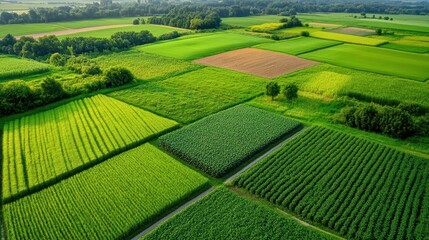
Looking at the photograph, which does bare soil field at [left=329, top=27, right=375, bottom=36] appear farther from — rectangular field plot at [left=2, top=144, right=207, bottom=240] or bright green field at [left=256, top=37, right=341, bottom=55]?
rectangular field plot at [left=2, top=144, right=207, bottom=240]

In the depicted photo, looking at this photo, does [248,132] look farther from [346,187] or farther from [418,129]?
[418,129]

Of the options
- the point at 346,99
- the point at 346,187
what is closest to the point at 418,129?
the point at 346,99

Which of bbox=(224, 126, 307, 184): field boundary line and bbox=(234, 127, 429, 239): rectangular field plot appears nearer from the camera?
bbox=(234, 127, 429, 239): rectangular field plot

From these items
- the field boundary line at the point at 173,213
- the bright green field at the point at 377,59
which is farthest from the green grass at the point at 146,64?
the field boundary line at the point at 173,213

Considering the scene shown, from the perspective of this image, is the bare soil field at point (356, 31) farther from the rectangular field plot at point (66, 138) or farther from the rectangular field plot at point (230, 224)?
the rectangular field plot at point (230, 224)

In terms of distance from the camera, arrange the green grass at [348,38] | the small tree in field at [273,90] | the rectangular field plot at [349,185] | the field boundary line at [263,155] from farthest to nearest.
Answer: the green grass at [348,38] → the small tree in field at [273,90] → the field boundary line at [263,155] → the rectangular field plot at [349,185]

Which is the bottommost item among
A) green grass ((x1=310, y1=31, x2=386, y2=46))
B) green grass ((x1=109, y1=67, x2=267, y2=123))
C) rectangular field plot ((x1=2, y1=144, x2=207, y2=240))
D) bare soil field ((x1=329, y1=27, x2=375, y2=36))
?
rectangular field plot ((x1=2, y1=144, x2=207, y2=240))

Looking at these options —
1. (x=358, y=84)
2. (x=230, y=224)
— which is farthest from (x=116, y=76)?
(x=358, y=84)

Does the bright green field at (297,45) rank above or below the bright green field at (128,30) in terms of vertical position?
below

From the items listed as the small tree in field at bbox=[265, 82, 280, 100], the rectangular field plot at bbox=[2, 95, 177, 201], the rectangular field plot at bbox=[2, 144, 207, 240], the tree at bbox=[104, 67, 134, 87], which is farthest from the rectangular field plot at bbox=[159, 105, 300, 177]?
the tree at bbox=[104, 67, 134, 87]
